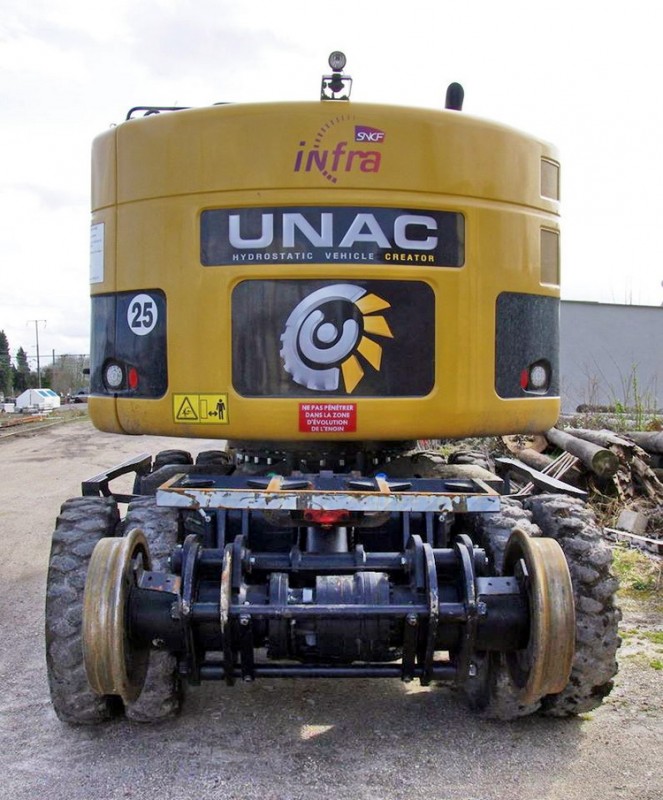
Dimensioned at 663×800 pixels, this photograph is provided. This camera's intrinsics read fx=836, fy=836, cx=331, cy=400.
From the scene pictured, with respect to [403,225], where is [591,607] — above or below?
below

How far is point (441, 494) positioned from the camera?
407 centimetres

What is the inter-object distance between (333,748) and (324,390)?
1829mm

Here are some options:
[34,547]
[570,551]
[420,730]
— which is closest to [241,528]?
[420,730]

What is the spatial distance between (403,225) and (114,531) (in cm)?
231

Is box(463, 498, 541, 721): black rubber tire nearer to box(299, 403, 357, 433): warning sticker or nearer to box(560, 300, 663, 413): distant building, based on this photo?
box(299, 403, 357, 433): warning sticker

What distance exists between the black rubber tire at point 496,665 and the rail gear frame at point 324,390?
2 cm

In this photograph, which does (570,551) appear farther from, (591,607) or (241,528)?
(241,528)

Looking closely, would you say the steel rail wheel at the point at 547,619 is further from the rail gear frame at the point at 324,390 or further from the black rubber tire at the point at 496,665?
the black rubber tire at the point at 496,665

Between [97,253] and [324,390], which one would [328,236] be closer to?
[324,390]

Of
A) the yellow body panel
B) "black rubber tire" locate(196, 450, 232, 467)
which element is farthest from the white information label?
"black rubber tire" locate(196, 450, 232, 467)

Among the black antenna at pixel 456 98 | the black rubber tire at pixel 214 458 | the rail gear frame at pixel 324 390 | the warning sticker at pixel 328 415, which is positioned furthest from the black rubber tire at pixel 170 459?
the black antenna at pixel 456 98

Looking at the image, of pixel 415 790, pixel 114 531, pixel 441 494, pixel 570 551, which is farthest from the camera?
pixel 114 531

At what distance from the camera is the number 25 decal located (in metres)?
4.66

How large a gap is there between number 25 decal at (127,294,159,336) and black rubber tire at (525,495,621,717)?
8.05 feet
